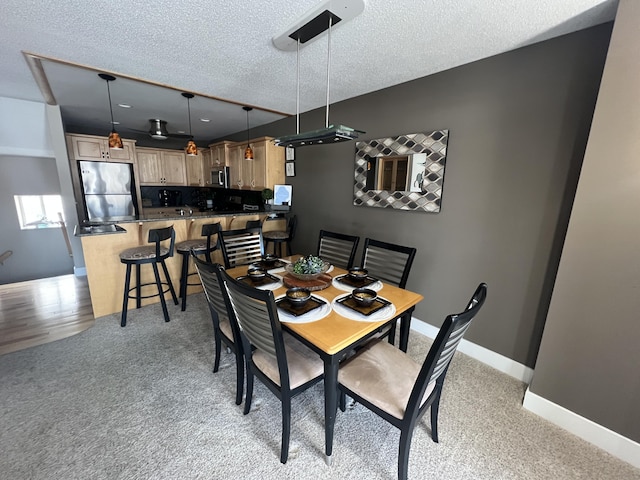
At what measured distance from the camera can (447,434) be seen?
1.60 m

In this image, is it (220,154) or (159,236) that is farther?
(220,154)

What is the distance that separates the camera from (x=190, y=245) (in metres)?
3.16

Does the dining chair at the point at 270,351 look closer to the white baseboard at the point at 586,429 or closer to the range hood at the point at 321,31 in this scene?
the range hood at the point at 321,31

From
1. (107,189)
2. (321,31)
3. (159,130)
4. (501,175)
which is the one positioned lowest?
(107,189)

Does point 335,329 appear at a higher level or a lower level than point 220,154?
lower

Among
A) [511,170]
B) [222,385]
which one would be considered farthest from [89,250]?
[511,170]

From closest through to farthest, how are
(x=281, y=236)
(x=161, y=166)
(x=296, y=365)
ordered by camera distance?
(x=296, y=365) < (x=281, y=236) < (x=161, y=166)

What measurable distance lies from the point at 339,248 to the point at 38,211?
216 inches

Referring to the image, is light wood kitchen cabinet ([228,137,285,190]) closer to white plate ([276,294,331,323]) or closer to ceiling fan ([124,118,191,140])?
ceiling fan ([124,118,191,140])

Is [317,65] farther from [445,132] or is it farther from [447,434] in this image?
[447,434]

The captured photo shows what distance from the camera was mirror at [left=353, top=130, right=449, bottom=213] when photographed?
7.82ft

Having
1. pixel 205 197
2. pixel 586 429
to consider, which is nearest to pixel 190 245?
pixel 205 197

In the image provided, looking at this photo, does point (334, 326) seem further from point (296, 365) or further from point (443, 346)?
point (443, 346)

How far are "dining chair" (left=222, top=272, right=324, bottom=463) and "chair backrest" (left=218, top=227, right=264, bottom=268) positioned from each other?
1007 mm
